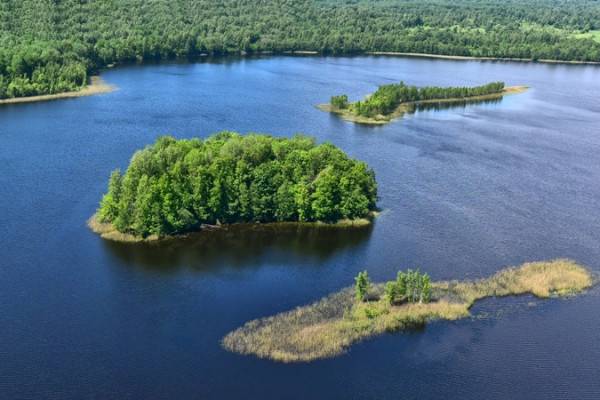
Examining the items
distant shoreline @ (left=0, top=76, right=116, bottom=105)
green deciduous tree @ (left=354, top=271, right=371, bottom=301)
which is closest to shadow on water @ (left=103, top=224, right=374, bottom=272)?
green deciduous tree @ (left=354, top=271, right=371, bottom=301)

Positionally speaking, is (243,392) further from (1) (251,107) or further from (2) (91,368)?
(1) (251,107)

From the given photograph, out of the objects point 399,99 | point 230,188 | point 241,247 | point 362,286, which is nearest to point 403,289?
point 362,286

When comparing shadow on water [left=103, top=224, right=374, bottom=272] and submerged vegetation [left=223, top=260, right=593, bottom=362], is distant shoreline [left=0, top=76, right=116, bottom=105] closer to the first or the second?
shadow on water [left=103, top=224, right=374, bottom=272]

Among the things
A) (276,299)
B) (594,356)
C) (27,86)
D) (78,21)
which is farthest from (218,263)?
(78,21)

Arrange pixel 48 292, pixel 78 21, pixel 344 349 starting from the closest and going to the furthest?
pixel 344 349
pixel 48 292
pixel 78 21

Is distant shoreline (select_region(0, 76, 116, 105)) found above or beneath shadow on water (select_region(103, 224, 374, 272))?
above

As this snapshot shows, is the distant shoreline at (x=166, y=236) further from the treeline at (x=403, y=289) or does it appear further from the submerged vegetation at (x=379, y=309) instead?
the treeline at (x=403, y=289)

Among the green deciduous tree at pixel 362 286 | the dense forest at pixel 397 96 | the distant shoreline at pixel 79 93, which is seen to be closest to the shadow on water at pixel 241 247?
the green deciduous tree at pixel 362 286
